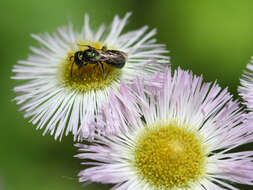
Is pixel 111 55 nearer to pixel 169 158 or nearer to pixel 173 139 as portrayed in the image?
pixel 173 139

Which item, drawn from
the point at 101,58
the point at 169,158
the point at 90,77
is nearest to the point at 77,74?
the point at 90,77

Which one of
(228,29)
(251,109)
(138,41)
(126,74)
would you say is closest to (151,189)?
(251,109)

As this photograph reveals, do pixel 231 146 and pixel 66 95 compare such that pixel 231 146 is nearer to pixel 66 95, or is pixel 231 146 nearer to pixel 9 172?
pixel 66 95

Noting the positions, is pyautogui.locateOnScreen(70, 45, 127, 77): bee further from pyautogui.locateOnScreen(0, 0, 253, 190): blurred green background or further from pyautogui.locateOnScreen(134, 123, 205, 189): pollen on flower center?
pyautogui.locateOnScreen(0, 0, 253, 190): blurred green background

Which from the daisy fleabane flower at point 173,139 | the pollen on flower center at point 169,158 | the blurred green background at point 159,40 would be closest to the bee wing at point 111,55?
the daisy fleabane flower at point 173,139

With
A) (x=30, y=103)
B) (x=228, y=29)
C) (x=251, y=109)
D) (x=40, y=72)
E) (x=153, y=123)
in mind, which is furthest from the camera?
(x=228, y=29)

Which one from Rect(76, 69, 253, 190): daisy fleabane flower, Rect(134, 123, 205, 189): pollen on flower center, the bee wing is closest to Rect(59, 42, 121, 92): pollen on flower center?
the bee wing
